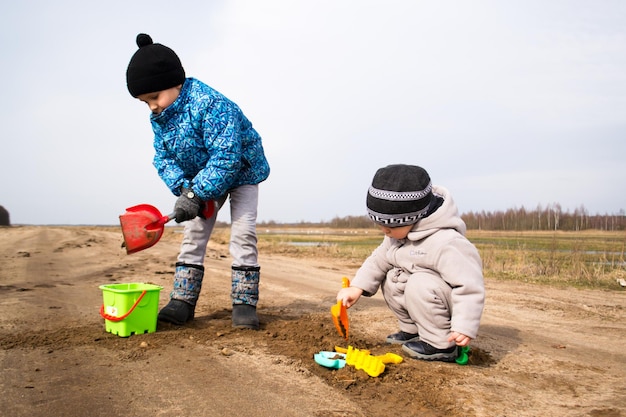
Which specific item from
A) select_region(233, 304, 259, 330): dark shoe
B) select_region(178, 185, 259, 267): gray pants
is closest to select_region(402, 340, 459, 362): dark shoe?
select_region(233, 304, 259, 330): dark shoe

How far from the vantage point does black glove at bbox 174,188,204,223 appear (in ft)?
11.9

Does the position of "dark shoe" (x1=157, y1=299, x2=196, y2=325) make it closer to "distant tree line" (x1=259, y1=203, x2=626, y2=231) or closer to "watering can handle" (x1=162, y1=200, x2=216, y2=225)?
"watering can handle" (x1=162, y1=200, x2=216, y2=225)

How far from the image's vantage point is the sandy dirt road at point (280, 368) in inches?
90.8

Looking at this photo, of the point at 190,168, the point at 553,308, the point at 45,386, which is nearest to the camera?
the point at 45,386

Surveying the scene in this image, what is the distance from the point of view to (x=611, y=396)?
257cm

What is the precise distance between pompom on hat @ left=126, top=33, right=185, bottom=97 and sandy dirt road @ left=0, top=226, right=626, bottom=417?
6.02 ft

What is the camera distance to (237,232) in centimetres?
404

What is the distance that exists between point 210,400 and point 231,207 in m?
2.09

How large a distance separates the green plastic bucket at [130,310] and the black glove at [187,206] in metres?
0.56

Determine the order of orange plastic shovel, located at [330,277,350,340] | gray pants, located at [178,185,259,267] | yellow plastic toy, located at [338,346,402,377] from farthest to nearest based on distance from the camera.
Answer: gray pants, located at [178,185,259,267]
orange plastic shovel, located at [330,277,350,340]
yellow plastic toy, located at [338,346,402,377]

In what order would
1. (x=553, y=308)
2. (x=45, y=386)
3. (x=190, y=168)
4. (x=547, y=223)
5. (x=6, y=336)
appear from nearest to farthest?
(x=45, y=386) → (x=6, y=336) → (x=190, y=168) → (x=553, y=308) → (x=547, y=223)

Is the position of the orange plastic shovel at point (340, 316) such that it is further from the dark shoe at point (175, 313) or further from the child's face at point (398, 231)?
Answer: the dark shoe at point (175, 313)

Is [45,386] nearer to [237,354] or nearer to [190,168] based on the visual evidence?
[237,354]

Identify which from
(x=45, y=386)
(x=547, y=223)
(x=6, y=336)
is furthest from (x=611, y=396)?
(x=547, y=223)
